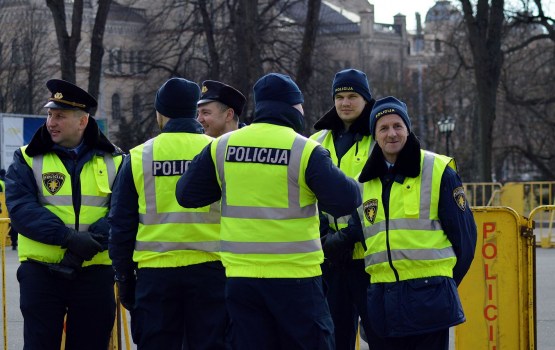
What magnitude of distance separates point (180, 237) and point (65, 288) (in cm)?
103

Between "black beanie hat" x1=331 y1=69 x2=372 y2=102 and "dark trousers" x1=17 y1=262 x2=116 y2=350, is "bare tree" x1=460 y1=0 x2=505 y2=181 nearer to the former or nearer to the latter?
"black beanie hat" x1=331 y1=69 x2=372 y2=102

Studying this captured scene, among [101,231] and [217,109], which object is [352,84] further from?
[101,231]

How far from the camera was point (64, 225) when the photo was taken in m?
7.25

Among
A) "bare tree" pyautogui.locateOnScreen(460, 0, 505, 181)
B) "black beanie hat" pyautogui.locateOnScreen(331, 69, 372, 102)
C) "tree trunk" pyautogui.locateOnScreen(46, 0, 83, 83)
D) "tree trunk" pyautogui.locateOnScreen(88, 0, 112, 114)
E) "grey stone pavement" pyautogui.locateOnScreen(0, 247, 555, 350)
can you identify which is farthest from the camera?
"bare tree" pyautogui.locateOnScreen(460, 0, 505, 181)

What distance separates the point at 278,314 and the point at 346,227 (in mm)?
1274

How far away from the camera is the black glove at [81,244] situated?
7184 millimetres

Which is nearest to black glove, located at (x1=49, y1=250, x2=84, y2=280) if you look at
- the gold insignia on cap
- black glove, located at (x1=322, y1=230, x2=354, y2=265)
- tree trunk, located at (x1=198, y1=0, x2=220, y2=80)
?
black glove, located at (x1=322, y1=230, x2=354, y2=265)

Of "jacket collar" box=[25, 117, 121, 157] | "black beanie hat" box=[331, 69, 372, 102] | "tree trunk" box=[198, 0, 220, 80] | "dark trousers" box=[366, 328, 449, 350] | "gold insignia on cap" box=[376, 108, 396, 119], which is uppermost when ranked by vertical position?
"tree trunk" box=[198, 0, 220, 80]

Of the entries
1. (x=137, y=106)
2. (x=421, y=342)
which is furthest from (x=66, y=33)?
(x=421, y=342)

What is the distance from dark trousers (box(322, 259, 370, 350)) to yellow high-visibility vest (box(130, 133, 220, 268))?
3.31 ft

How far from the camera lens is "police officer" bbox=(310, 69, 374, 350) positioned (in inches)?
286

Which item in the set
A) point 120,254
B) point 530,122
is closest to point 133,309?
point 120,254

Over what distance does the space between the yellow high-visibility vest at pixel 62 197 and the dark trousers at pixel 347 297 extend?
1430 mm

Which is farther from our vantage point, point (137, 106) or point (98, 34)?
point (137, 106)
